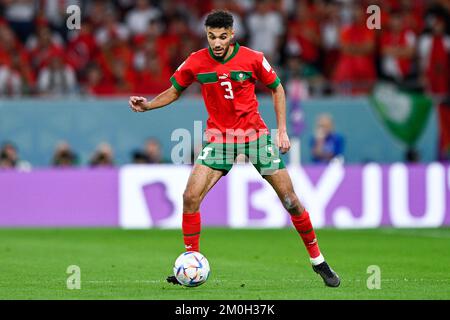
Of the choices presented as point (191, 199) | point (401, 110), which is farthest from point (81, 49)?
point (191, 199)

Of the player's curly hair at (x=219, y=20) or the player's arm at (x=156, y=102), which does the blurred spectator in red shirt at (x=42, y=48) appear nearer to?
the player's arm at (x=156, y=102)

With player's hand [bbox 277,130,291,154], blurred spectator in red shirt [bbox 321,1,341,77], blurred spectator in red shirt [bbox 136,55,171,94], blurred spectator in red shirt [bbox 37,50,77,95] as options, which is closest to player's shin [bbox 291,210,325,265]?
player's hand [bbox 277,130,291,154]

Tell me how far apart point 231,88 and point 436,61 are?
1171 centimetres

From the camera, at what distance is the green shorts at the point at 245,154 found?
34.6ft

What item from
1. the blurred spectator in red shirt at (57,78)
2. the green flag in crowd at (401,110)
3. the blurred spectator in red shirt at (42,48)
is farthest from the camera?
the green flag in crowd at (401,110)

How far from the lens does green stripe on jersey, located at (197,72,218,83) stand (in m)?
10.5

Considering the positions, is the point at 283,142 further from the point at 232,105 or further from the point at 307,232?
the point at 307,232

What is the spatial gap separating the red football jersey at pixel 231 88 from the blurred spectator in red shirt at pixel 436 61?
11.4 meters

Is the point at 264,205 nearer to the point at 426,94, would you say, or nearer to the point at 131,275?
the point at 426,94

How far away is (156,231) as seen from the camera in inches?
734

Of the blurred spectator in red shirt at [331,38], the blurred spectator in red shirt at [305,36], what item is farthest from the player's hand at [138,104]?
the blurred spectator in red shirt at [331,38]

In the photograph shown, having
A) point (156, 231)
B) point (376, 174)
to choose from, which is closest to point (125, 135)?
point (156, 231)

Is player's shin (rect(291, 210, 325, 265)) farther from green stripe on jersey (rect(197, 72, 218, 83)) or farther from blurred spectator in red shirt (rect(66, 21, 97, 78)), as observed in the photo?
blurred spectator in red shirt (rect(66, 21, 97, 78))

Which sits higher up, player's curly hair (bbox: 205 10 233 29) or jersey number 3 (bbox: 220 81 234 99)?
player's curly hair (bbox: 205 10 233 29)
